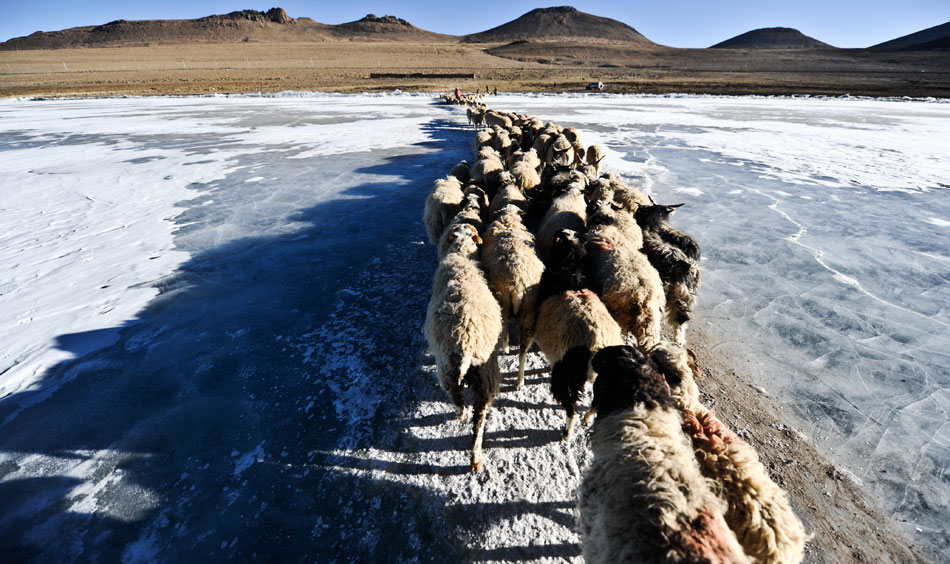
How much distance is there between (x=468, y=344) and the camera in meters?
3.18

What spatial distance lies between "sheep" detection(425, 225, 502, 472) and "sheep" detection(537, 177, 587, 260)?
7.79ft

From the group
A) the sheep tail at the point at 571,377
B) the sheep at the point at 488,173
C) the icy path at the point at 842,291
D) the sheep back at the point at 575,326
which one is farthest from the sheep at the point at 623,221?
the sheep at the point at 488,173

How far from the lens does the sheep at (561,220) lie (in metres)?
5.87

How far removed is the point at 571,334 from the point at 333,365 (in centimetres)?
268

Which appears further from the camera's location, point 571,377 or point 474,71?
point 474,71

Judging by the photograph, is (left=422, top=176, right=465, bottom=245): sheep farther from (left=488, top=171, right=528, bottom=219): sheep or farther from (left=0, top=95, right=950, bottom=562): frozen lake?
(left=488, top=171, right=528, bottom=219): sheep

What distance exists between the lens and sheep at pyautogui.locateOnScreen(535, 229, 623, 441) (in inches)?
130

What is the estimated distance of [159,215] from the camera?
8547 millimetres

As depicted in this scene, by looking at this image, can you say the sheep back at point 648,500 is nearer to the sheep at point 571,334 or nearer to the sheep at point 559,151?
the sheep at point 571,334

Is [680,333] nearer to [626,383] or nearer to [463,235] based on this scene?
[626,383]

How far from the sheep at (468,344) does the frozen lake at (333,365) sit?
1.62 ft

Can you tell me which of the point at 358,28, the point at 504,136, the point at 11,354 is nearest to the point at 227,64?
the point at 504,136

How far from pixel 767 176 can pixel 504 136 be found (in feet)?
26.8

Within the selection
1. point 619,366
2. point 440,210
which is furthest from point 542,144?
point 619,366
